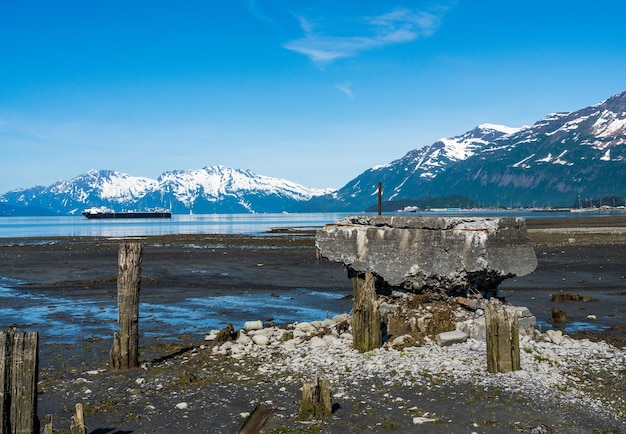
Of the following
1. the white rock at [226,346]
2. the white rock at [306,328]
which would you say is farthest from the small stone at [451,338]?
the white rock at [226,346]

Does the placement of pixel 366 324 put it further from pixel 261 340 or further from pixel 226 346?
pixel 226 346

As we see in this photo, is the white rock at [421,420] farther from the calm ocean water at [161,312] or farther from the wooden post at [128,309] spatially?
the calm ocean water at [161,312]

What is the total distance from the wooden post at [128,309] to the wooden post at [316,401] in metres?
5.38

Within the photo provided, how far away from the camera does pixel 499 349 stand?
39.0 feet

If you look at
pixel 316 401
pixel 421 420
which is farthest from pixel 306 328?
pixel 421 420

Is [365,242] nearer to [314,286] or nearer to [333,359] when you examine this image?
[333,359]

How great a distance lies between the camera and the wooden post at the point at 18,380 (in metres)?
6.59

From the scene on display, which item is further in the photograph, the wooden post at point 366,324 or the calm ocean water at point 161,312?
the calm ocean water at point 161,312

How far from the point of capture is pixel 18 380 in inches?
261

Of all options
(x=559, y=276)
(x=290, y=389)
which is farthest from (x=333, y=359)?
(x=559, y=276)

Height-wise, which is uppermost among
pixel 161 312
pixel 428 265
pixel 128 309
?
pixel 428 265

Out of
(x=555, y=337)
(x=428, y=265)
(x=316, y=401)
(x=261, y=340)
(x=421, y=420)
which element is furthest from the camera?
(x=428, y=265)

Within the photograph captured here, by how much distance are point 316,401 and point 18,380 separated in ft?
15.4

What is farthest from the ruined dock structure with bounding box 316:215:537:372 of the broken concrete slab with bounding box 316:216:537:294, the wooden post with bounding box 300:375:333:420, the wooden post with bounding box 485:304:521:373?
the wooden post with bounding box 300:375:333:420
